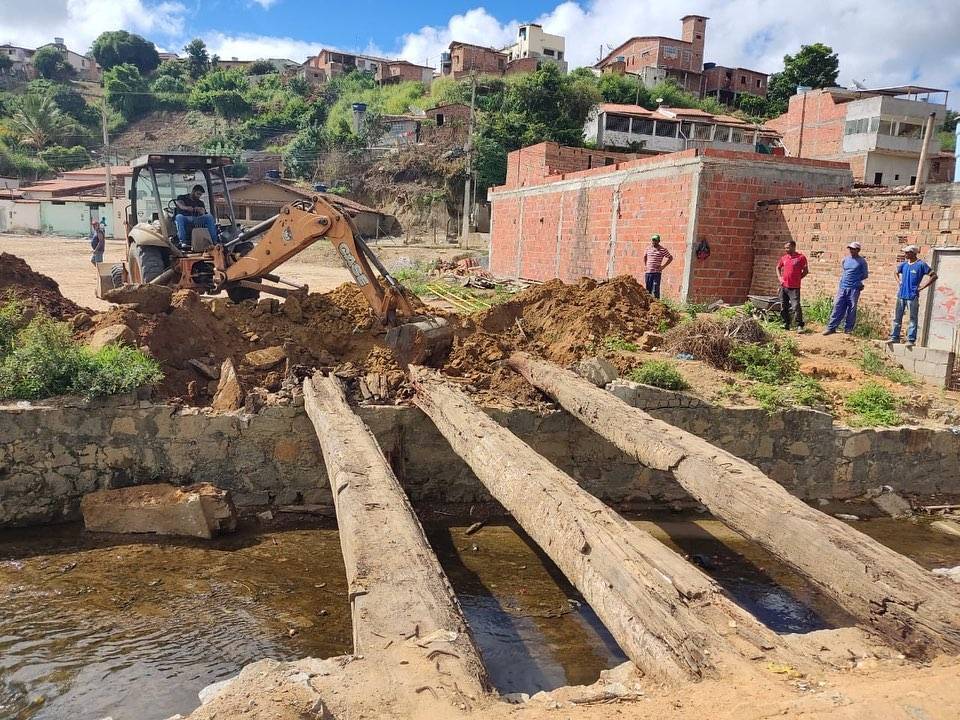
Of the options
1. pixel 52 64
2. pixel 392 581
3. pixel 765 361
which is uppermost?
pixel 52 64

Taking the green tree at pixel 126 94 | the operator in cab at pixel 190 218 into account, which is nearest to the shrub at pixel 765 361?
the operator in cab at pixel 190 218

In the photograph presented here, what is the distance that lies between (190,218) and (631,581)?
28.5 feet

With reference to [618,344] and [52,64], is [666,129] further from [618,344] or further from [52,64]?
[52,64]

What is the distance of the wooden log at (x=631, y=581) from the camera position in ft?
8.66

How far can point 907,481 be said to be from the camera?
23.4 ft

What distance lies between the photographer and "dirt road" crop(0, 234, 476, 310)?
17.2 meters

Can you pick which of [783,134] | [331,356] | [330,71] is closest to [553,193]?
[331,356]

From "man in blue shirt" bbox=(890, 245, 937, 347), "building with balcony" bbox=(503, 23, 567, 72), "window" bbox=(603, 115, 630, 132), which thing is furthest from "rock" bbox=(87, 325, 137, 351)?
"building with balcony" bbox=(503, 23, 567, 72)

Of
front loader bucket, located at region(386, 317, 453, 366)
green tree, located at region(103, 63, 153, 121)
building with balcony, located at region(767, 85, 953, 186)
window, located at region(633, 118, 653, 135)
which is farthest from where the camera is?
green tree, located at region(103, 63, 153, 121)

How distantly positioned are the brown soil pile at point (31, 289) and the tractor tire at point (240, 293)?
1967 millimetres

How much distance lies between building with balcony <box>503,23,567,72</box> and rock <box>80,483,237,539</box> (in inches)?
2362

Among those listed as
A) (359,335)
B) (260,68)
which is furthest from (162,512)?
(260,68)

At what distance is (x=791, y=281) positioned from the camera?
→ 9.80 metres

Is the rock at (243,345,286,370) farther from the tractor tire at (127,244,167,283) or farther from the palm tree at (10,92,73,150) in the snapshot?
the palm tree at (10,92,73,150)
